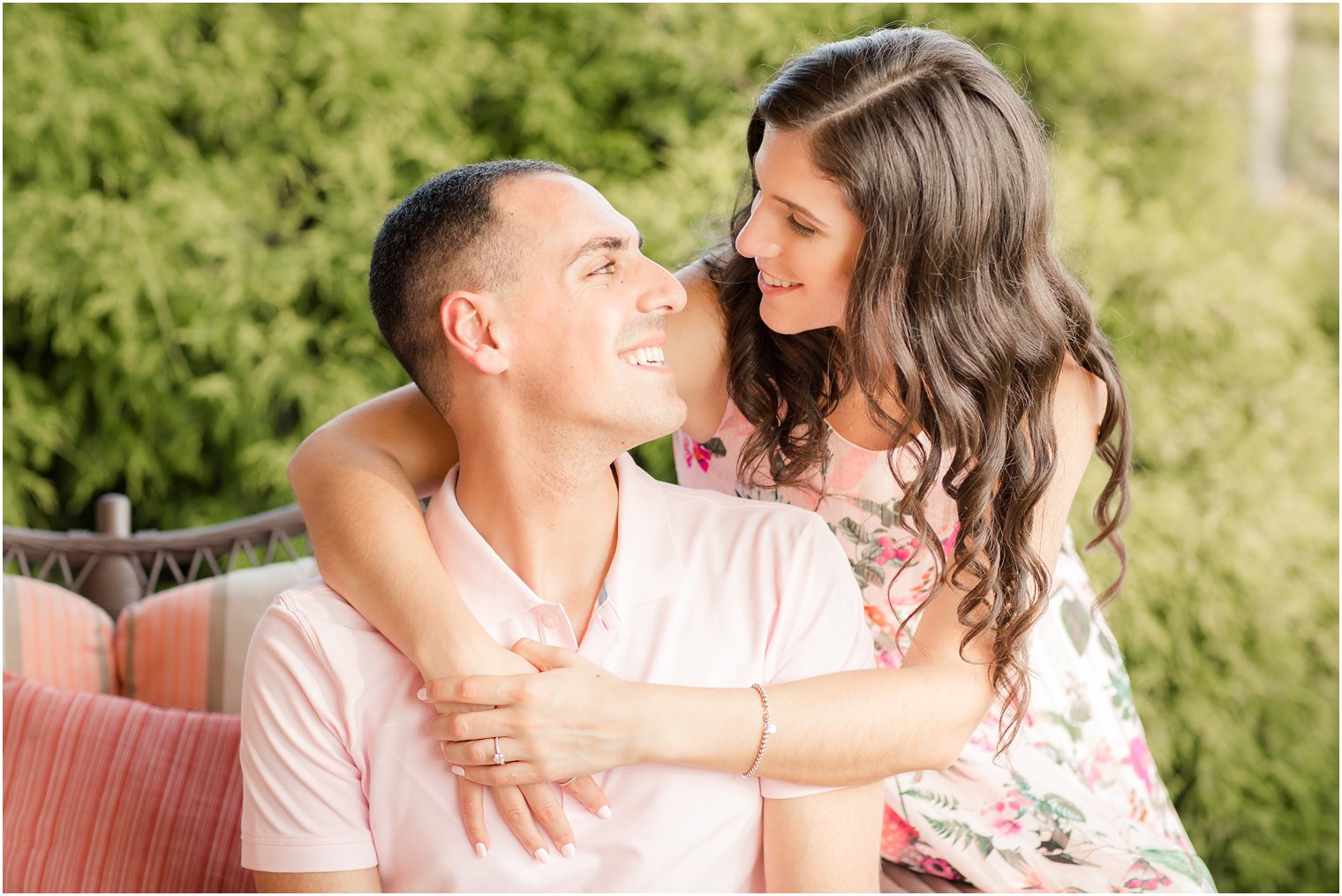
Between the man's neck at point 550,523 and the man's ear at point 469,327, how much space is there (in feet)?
0.45

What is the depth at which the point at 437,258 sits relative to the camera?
159 centimetres

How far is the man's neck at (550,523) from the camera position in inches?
61.6

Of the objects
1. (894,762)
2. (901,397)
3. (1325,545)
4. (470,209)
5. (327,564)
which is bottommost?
(1325,545)

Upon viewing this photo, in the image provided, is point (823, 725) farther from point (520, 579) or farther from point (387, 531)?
point (387, 531)

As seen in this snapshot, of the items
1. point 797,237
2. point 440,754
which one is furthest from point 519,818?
point 797,237

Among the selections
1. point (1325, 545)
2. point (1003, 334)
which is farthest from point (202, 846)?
point (1325, 545)

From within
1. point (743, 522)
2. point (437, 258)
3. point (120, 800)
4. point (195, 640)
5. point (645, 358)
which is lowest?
point (120, 800)

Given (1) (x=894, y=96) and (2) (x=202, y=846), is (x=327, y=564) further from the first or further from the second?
(1) (x=894, y=96)

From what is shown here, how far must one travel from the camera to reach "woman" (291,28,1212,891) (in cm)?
140

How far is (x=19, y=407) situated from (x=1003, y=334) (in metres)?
2.62

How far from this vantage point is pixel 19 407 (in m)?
3.14

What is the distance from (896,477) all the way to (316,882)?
95 cm

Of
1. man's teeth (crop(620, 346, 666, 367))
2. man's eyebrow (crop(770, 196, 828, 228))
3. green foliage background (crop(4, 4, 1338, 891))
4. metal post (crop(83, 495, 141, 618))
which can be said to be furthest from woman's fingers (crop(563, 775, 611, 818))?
green foliage background (crop(4, 4, 1338, 891))

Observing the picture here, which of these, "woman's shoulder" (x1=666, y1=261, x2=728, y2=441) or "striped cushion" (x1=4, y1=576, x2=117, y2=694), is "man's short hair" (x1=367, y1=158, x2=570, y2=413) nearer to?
"woman's shoulder" (x1=666, y1=261, x2=728, y2=441)
